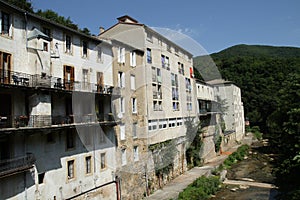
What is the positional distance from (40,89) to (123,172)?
1042cm

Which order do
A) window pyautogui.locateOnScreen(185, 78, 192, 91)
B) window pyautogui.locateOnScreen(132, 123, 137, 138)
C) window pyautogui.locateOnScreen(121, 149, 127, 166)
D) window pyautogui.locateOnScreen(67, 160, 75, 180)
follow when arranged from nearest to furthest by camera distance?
1. window pyautogui.locateOnScreen(67, 160, 75, 180)
2. window pyautogui.locateOnScreen(121, 149, 127, 166)
3. window pyautogui.locateOnScreen(132, 123, 137, 138)
4. window pyautogui.locateOnScreen(185, 78, 192, 91)

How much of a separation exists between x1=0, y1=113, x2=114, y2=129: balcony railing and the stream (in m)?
14.6

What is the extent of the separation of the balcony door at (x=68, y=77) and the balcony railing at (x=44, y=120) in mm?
1972

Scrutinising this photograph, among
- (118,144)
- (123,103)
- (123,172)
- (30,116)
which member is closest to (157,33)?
(123,103)

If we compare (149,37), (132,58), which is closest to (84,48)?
(132,58)

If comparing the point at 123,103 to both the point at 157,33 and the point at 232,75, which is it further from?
the point at 232,75

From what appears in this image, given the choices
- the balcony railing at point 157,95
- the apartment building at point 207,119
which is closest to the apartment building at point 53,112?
the balcony railing at point 157,95

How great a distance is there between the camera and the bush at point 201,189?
74.2 ft

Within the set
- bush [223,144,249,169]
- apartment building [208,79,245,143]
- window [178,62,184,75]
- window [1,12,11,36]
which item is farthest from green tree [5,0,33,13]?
apartment building [208,79,245,143]

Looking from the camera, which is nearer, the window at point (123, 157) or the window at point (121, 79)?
the window at point (123, 157)

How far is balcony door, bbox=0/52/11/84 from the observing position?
1300 centimetres

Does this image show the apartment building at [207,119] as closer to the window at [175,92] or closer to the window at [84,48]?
the window at [175,92]

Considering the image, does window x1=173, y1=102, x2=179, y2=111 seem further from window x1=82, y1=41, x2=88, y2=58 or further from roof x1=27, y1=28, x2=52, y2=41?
roof x1=27, y1=28, x2=52, y2=41

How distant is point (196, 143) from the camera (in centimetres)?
3512
